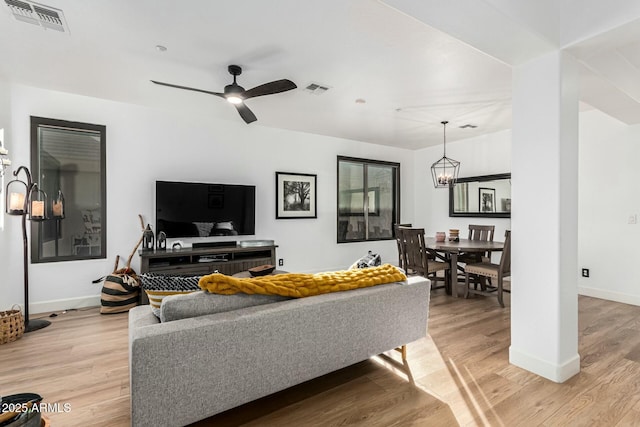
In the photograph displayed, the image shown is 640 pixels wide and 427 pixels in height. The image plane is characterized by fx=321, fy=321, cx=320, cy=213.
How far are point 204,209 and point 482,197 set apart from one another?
4666 mm

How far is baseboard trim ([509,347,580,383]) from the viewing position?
2.20m

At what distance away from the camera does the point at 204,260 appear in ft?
14.0

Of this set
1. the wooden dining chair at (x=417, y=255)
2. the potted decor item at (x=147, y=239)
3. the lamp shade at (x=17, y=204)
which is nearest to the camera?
the lamp shade at (x=17, y=204)

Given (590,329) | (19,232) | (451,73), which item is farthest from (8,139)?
(590,329)

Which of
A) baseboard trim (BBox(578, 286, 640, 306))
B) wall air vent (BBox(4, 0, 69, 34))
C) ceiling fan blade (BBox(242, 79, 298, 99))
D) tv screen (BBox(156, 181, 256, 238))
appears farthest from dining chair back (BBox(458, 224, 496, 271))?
wall air vent (BBox(4, 0, 69, 34))

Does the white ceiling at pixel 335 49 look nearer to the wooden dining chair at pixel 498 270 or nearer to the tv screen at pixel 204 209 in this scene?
the tv screen at pixel 204 209

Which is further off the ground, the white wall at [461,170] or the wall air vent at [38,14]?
the wall air vent at [38,14]

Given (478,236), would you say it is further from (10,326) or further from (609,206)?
(10,326)

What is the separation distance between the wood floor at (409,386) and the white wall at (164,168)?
36.6 inches

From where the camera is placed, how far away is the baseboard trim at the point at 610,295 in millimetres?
3997

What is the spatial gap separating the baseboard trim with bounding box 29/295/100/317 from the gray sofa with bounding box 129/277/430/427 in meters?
2.66

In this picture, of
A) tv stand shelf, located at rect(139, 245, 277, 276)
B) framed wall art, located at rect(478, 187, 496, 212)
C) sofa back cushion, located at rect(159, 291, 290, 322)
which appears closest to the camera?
sofa back cushion, located at rect(159, 291, 290, 322)

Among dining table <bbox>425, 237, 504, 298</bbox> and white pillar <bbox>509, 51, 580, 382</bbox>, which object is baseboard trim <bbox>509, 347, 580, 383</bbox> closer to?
white pillar <bbox>509, 51, 580, 382</bbox>

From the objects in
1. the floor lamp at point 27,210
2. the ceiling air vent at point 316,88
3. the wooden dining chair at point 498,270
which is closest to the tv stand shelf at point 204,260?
the floor lamp at point 27,210
